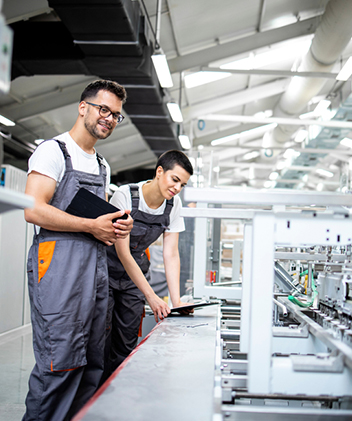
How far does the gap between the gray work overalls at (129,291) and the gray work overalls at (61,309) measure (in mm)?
561

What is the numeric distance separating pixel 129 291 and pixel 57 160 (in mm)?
912

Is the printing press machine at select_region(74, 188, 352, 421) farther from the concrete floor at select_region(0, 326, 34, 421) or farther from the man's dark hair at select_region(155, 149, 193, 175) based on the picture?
the concrete floor at select_region(0, 326, 34, 421)

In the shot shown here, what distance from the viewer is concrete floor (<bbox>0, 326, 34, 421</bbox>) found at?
8.80 ft

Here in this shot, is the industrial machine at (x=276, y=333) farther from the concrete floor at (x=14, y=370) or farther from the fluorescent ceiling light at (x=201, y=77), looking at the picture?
the fluorescent ceiling light at (x=201, y=77)

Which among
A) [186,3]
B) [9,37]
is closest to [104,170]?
[9,37]

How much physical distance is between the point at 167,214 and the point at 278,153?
29.1ft

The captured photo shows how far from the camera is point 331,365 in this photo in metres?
0.99

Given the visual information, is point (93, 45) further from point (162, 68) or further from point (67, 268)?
point (67, 268)

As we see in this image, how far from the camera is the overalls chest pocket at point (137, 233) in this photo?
2205 mm

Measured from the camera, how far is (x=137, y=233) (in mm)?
2209

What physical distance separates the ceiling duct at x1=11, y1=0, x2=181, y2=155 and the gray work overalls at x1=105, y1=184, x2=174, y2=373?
1789 mm

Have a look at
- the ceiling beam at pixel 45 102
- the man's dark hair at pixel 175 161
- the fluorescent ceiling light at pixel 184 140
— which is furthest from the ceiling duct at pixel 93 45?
the man's dark hair at pixel 175 161

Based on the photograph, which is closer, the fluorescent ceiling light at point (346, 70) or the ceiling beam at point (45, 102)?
the fluorescent ceiling light at point (346, 70)

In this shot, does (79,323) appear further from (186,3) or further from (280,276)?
(186,3)
